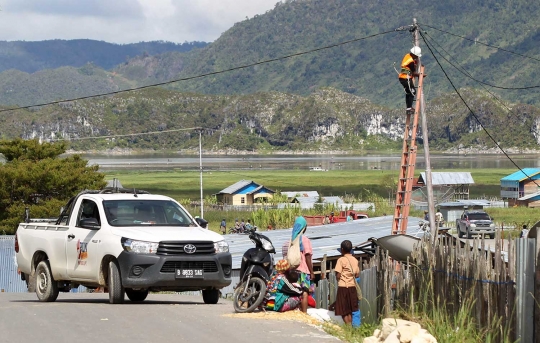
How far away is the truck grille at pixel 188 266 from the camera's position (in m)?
14.3

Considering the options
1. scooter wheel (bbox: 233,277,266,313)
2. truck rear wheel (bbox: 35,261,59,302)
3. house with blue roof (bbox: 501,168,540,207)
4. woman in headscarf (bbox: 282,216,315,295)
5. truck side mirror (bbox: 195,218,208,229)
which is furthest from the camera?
house with blue roof (bbox: 501,168,540,207)

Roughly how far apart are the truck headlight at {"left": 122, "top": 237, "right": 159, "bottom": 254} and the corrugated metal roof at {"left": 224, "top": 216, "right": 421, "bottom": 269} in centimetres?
1426

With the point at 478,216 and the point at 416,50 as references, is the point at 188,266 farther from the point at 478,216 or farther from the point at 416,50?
the point at 478,216

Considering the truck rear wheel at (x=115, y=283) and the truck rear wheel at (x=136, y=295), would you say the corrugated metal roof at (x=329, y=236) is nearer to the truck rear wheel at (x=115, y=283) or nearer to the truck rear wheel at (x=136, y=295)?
the truck rear wheel at (x=136, y=295)

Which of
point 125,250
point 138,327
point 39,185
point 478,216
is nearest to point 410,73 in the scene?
point 125,250

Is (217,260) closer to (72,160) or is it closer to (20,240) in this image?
(20,240)

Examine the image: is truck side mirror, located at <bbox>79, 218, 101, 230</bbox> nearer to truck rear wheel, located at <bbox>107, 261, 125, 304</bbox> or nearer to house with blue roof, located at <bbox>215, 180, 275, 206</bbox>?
truck rear wheel, located at <bbox>107, 261, 125, 304</bbox>

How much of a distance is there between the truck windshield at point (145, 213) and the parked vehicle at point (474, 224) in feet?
121

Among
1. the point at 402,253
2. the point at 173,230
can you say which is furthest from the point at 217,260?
the point at 402,253

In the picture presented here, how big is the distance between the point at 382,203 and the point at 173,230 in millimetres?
72708

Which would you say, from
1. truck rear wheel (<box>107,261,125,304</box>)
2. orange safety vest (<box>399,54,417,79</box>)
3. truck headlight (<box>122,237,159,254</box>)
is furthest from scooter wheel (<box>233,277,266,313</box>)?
orange safety vest (<box>399,54,417,79</box>)

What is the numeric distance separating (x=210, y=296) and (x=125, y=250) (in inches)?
91.6

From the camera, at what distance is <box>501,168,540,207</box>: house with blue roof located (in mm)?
87125

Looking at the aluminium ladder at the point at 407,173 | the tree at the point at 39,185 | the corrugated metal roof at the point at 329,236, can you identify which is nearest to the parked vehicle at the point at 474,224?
the corrugated metal roof at the point at 329,236
